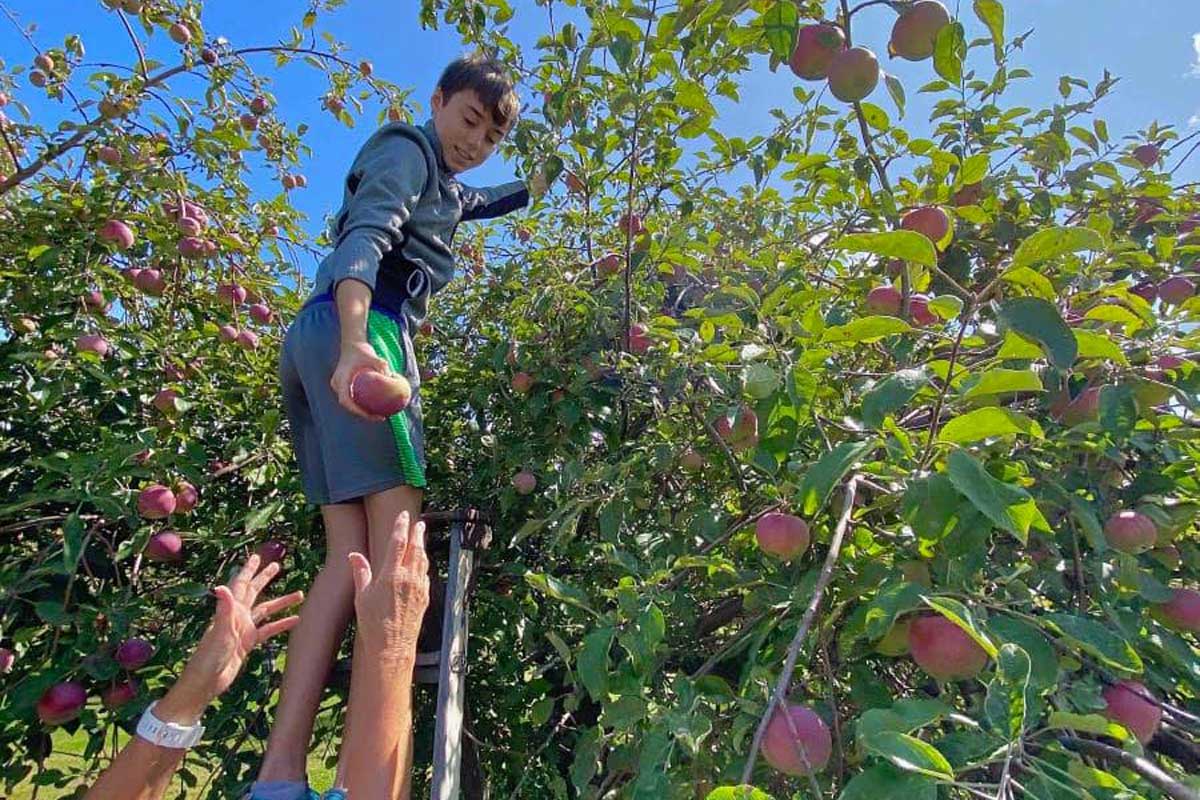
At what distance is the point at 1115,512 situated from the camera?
127cm

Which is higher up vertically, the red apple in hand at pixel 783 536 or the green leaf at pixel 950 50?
the green leaf at pixel 950 50

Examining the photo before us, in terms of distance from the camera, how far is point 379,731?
901 mm

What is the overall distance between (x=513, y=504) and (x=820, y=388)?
3.02 ft

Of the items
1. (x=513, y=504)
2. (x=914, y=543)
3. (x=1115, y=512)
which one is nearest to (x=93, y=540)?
(x=513, y=504)

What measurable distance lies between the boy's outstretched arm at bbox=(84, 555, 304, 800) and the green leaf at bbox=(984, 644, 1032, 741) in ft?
3.08

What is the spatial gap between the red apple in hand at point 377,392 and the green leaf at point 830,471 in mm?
676

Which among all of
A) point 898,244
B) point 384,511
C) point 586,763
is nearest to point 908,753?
point 898,244

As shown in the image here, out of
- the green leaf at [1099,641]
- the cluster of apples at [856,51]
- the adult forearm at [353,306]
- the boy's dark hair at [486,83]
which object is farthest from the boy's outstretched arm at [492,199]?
the green leaf at [1099,641]

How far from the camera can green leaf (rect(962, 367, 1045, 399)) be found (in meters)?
0.85

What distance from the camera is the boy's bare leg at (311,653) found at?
1.32 m

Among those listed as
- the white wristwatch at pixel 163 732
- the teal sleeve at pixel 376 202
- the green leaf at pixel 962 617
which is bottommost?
the white wristwatch at pixel 163 732

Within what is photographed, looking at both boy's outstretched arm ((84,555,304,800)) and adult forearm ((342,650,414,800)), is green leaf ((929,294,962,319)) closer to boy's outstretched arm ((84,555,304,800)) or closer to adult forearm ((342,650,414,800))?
adult forearm ((342,650,414,800))

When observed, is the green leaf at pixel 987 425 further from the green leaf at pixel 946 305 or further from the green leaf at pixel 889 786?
the green leaf at pixel 889 786

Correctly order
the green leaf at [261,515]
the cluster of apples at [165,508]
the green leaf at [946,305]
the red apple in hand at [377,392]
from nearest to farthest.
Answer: the green leaf at [946,305] < the red apple in hand at [377,392] < the cluster of apples at [165,508] < the green leaf at [261,515]
